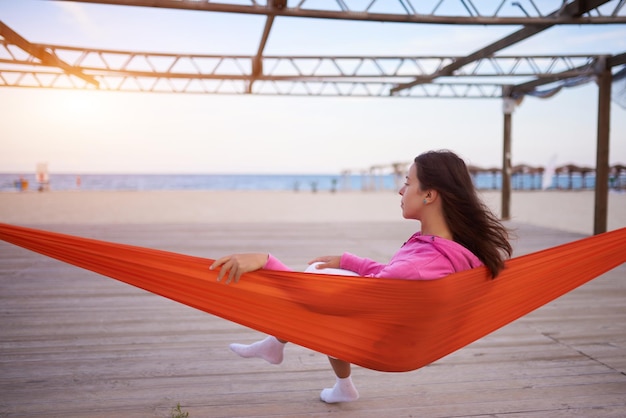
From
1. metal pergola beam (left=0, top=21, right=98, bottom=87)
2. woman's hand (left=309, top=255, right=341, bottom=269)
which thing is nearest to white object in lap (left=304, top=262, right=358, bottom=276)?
woman's hand (left=309, top=255, right=341, bottom=269)

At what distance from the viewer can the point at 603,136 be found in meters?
6.09

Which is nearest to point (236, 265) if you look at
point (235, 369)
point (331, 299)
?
point (331, 299)

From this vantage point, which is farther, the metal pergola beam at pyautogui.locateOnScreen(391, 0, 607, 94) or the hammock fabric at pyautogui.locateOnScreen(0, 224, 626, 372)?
the metal pergola beam at pyautogui.locateOnScreen(391, 0, 607, 94)

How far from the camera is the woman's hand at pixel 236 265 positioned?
1257 millimetres

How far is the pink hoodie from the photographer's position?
1247mm

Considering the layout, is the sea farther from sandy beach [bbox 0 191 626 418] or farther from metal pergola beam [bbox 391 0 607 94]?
sandy beach [bbox 0 191 626 418]

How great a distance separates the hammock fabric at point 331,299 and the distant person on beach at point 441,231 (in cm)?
4

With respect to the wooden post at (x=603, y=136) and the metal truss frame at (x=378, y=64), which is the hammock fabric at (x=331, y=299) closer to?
the metal truss frame at (x=378, y=64)

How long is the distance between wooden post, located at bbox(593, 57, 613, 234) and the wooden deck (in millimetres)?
3299

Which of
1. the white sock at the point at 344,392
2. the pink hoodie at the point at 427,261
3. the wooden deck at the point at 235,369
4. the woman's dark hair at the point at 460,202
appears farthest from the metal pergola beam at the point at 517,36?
the white sock at the point at 344,392

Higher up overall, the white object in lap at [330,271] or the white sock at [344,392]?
the white object in lap at [330,271]

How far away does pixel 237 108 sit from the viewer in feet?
116

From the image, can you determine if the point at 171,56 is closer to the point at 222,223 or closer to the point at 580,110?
the point at 222,223

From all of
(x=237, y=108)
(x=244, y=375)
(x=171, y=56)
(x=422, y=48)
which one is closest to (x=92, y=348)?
(x=244, y=375)
